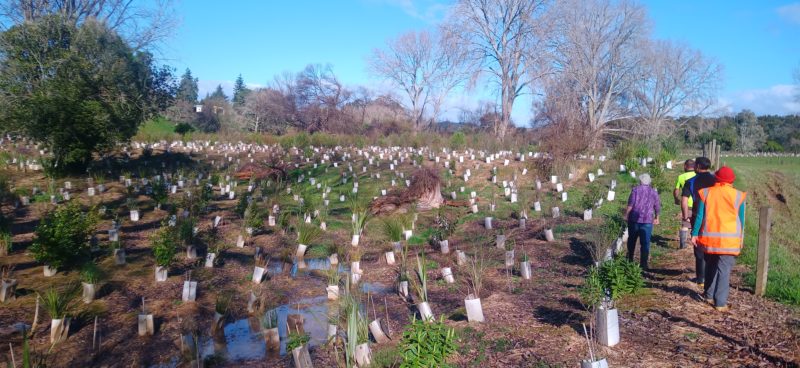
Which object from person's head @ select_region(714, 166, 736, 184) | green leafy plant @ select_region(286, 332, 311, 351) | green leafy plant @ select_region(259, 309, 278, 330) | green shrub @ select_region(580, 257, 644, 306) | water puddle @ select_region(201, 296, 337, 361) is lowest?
→ water puddle @ select_region(201, 296, 337, 361)

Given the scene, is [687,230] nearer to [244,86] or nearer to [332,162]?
[332,162]

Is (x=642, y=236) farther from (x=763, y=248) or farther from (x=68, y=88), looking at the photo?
(x=68, y=88)

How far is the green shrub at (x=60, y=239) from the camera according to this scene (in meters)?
7.12

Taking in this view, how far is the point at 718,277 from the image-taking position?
206 inches

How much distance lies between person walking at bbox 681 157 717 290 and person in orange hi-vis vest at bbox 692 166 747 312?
61cm

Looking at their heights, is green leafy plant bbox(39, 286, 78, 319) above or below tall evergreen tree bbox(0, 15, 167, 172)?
below

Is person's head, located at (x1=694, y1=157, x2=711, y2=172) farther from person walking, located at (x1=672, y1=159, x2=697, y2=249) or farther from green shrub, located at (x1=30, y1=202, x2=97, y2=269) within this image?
green shrub, located at (x1=30, y1=202, x2=97, y2=269)

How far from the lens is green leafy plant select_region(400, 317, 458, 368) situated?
359cm

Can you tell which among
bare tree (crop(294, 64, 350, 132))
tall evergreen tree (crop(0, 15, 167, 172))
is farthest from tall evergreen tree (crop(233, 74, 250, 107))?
tall evergreen tree (crop(0, 15, 167, 172))

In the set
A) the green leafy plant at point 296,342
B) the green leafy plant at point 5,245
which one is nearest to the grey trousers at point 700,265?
the green leafy plant at point 296,342

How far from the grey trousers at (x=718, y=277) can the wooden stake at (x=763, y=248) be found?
51 centimetres

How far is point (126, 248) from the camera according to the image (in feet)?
29.2

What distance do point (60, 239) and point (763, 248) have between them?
861 centimetres

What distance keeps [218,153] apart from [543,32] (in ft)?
64.3
